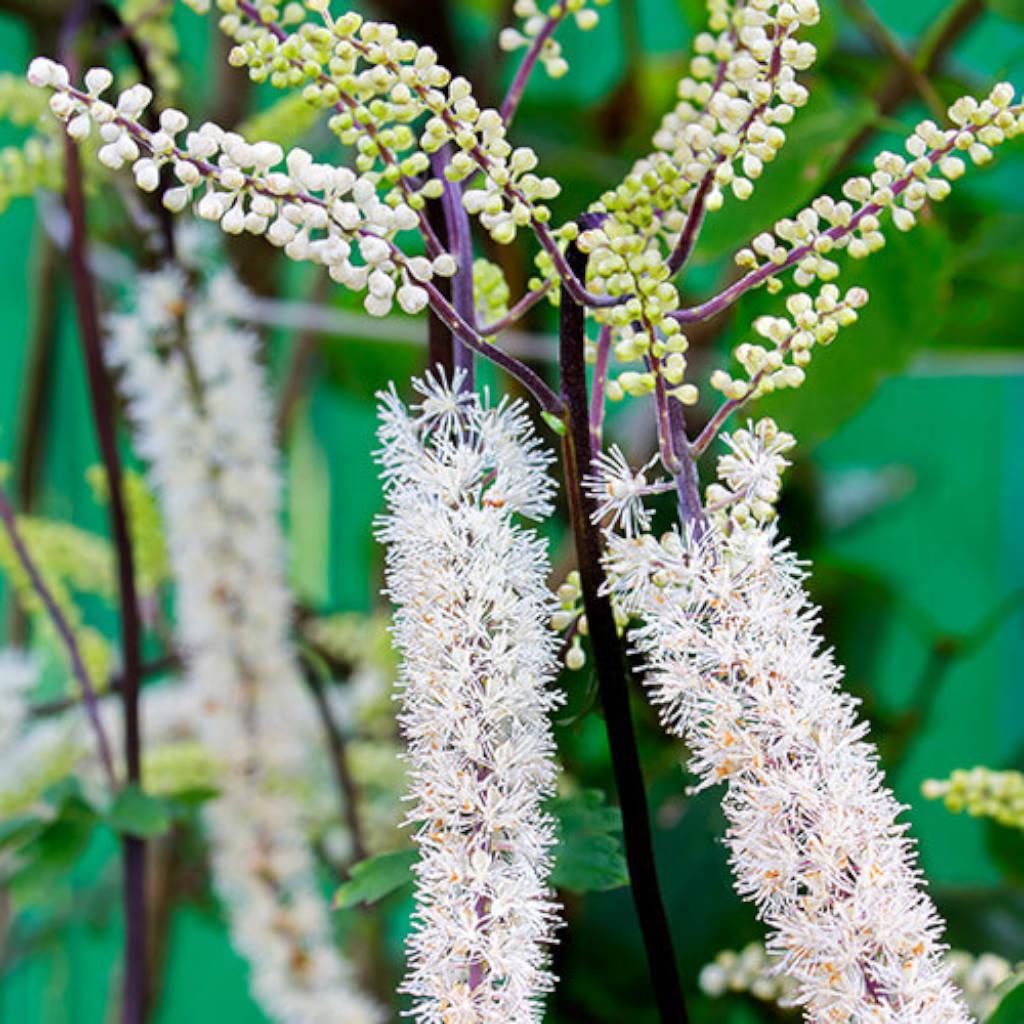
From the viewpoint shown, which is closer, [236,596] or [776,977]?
[776,977]

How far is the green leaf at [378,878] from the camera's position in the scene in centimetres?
26

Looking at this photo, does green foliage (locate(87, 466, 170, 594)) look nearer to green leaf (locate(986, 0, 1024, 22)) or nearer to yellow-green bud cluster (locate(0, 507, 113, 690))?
yellow-green bud cluster (locate(0, 507, 113, 690))

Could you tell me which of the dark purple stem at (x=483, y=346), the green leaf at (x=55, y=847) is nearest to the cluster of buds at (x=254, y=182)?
the dark purple stem at (x=483, y=346)

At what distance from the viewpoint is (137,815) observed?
34cm

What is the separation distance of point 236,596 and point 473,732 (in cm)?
23

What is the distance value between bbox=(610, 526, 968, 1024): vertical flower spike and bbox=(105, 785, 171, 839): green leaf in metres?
0.17

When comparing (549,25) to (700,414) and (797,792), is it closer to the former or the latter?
(797,792)

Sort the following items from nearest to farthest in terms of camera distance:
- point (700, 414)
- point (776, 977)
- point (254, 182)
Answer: point (254, 182) → point (776, 977) → point (700, 414)

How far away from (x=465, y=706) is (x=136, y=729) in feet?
0.61

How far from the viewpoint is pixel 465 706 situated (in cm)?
20

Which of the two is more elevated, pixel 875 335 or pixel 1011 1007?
pixel 875 335

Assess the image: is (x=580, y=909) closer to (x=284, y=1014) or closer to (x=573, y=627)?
(x=284, y=1014)

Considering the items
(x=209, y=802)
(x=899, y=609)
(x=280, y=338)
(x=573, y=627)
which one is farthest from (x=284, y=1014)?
(x=280, y=338)

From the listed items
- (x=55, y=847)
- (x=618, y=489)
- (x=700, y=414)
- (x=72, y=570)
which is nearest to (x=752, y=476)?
(x=618, y=489)
